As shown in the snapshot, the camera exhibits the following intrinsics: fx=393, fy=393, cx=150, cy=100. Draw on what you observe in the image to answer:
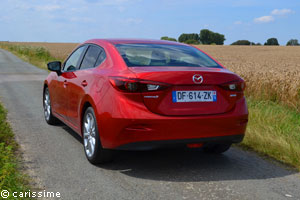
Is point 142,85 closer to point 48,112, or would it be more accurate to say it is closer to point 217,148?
point 217,148

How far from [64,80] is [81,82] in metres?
0.90

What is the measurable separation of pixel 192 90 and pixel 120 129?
854 mm

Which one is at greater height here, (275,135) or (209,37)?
(209,37)

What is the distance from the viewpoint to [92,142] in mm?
4629

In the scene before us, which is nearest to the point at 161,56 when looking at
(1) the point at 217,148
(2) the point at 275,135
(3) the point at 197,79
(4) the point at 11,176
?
(3) the point at 197,79

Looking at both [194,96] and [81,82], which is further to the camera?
[81,82]

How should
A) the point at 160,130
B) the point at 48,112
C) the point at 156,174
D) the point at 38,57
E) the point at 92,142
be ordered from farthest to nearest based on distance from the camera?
the point at 38,57, the point at 48,112, the point at 92,142, the point at 156,174, the point at 160,130

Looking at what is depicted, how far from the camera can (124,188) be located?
12.8ft

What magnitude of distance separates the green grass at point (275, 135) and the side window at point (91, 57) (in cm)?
253

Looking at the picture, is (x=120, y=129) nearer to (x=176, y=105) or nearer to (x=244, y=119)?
(x=176, y=105)

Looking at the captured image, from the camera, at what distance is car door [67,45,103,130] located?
16.0 feet

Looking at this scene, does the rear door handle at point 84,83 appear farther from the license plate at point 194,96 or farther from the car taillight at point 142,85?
the license plate at point 194,96

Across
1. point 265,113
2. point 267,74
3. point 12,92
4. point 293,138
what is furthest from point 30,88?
A: point 293,138

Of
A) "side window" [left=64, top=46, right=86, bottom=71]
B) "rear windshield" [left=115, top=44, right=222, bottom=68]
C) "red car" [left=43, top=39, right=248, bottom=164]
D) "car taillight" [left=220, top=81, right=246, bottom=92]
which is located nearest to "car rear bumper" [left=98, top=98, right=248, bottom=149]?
"red car" [left=43, top=39, right=248, bottom=164]
